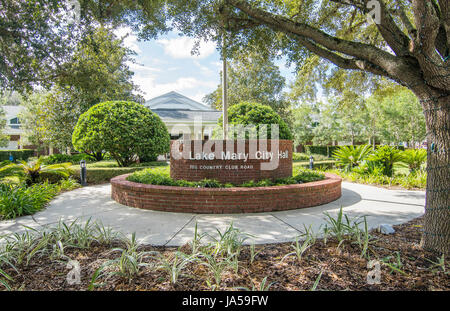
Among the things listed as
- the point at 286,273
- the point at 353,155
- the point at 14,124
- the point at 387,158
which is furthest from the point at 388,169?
the point at 14,124

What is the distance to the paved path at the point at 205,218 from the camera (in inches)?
166

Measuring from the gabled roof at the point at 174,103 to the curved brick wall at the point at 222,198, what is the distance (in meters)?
21.5

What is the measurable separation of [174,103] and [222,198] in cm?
2361

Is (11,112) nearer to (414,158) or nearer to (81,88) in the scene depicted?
(81,88)

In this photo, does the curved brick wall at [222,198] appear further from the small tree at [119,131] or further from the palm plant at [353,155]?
the palm plant at [353,155]

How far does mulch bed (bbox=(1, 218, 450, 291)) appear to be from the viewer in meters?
2.53

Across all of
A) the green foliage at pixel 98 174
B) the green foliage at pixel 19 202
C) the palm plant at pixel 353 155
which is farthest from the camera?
the palm plant at pixel 353 155

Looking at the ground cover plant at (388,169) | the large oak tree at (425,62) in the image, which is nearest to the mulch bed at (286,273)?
the large oak tree at (425,62)

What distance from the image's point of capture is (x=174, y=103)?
27484mm

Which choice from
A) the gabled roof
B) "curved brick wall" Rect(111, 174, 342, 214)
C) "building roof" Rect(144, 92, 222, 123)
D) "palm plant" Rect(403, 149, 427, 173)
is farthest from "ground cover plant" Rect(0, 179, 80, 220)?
the gabled roof

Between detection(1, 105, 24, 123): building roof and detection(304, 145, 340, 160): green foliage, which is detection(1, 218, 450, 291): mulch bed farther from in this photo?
detection(1, 105, 24, 123): building roof

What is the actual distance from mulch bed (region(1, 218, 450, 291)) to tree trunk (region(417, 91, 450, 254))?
25cm

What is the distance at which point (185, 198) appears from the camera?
558cm
